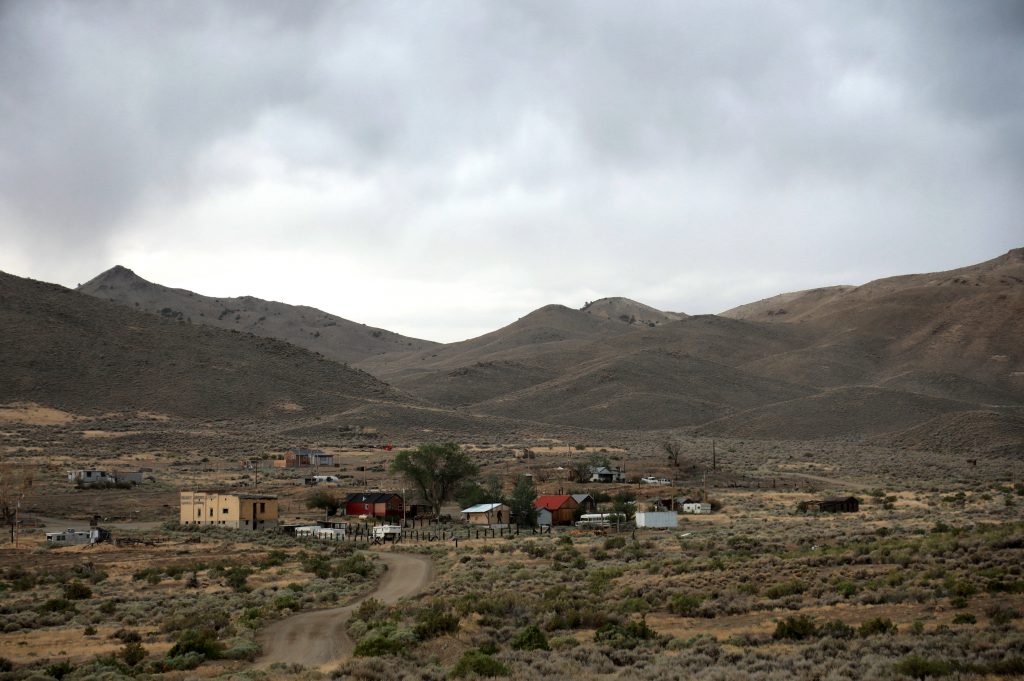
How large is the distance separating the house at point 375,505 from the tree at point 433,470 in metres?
2.51

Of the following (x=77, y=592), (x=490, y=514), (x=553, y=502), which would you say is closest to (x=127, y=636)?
(x=77, y=592)

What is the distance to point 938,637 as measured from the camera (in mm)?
17844

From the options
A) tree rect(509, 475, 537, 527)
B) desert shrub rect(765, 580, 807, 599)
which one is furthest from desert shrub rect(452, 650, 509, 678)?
tree rect(509, 475, 537, 527)

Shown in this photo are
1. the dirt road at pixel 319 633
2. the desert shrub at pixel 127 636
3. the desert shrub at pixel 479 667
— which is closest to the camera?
the desert shrub at pixel 479 667

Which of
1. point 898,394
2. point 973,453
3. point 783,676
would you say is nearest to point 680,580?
point 783,676

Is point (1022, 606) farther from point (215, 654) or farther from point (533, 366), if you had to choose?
point (533, 366)

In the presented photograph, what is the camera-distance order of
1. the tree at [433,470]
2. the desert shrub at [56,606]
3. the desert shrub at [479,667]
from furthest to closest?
1. the tree at [433,470]
2. the desert shrub at [56,606]
3. the desert shrub at [479,667]

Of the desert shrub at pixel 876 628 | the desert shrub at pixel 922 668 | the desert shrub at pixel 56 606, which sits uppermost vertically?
the desert shrub at pixel 922 668

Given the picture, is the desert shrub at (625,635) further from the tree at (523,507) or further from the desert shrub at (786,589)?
the tree at (523,507)

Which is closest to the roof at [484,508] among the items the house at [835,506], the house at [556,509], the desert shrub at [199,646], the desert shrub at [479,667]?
the house at [556,509]

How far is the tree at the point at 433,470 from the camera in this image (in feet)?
214

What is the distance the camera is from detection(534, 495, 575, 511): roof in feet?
192

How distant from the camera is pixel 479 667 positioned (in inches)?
697

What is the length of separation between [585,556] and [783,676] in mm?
22875
